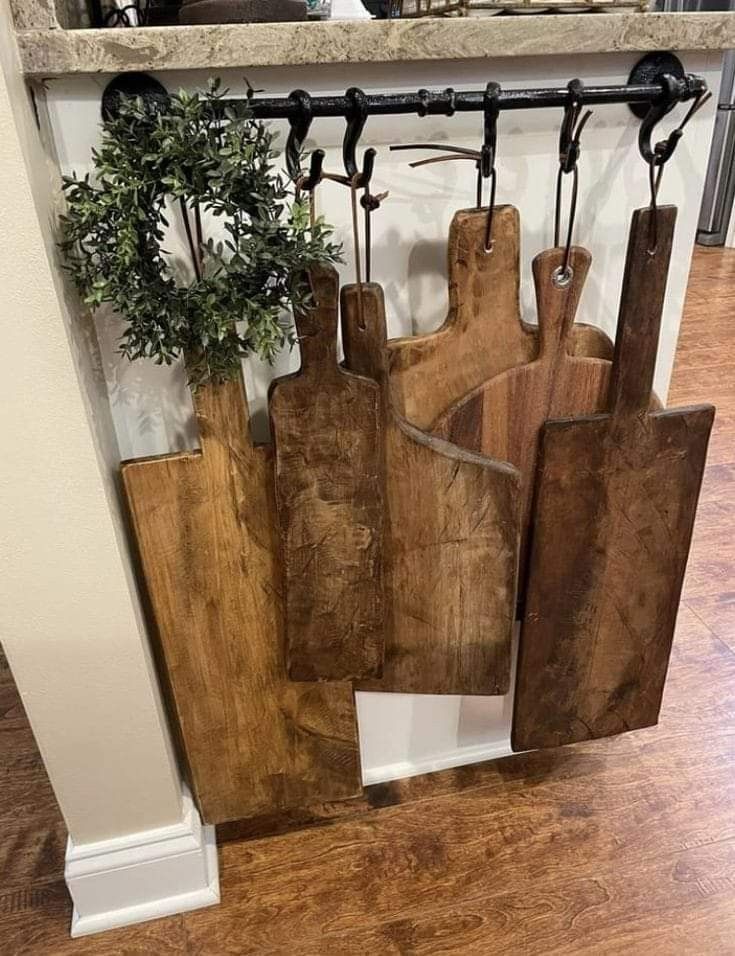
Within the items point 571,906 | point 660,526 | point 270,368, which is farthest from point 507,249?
point 571,906

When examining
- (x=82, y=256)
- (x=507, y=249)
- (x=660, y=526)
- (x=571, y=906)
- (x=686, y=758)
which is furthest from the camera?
(x=686, y=758)

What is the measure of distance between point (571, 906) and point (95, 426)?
39.4 inches

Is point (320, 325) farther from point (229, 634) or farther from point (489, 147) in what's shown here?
point (229, 634)

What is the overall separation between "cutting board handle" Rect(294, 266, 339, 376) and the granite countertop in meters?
0.22

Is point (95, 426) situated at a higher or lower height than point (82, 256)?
lower

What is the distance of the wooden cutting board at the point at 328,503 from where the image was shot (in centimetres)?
97

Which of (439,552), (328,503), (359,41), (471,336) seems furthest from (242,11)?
(439,552)

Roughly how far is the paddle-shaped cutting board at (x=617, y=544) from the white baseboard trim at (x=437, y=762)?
19 centimetres

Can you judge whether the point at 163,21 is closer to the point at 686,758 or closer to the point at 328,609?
the point at 328,609

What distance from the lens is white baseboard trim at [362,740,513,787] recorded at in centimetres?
148

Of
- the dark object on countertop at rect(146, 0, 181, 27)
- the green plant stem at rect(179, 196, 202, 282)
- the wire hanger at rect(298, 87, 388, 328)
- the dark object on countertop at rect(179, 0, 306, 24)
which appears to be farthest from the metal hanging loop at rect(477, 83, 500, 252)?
the dark object on countertop at rect(146, 0, 181, 27)

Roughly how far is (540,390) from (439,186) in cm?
29

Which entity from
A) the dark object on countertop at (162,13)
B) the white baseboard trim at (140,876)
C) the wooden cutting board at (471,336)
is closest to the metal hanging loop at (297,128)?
the wooden cutting board at (471,336)

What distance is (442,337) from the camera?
105 cm
